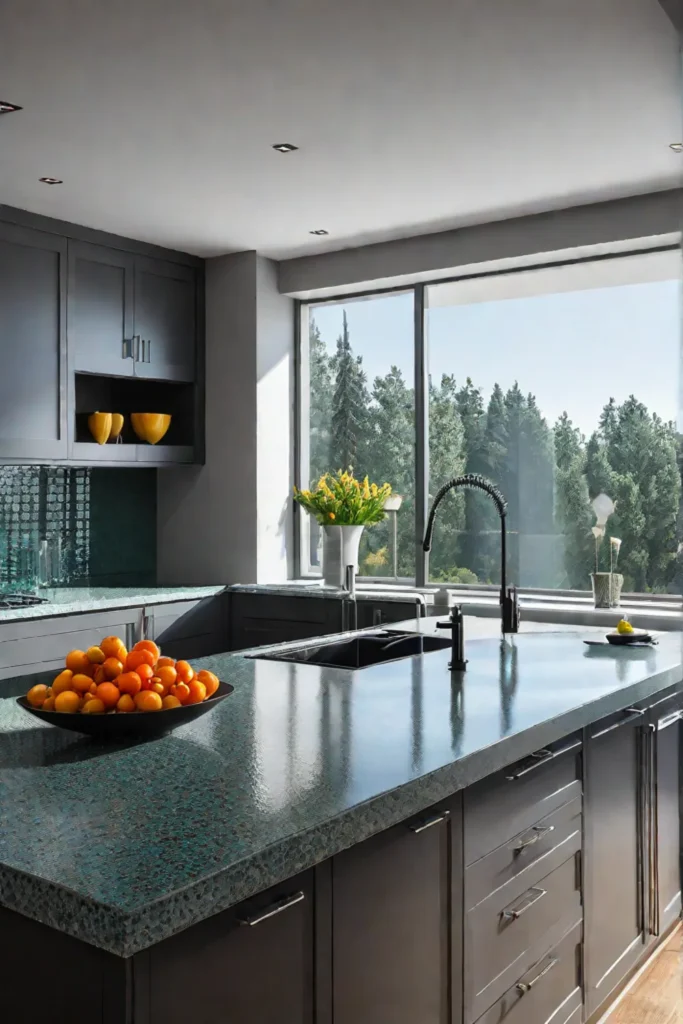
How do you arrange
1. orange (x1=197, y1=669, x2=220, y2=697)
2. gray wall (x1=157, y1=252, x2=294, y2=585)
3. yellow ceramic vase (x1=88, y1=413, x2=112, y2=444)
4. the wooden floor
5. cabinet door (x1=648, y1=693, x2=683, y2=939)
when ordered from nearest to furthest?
1. orange (x1=197, y1=669, x2=220, y2=697)
2. the wooden floor
3. cabinet door (x1=648, y1=693, x2=683, y2=939)
4. yellow ceramic vase (x1=88, y1=413, x2=112, y2=444)
5. gray wall (x1=157, y1=252, x2=294, y2=585)

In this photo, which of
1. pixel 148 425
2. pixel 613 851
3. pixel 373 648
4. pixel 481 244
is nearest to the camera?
pixel 613 851

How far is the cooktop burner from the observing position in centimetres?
376

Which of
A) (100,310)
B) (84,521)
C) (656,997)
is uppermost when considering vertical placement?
(100,310)

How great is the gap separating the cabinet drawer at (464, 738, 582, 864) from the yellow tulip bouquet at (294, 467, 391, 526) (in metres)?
2.39

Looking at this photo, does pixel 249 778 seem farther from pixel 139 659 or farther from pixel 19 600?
pixel 19 600

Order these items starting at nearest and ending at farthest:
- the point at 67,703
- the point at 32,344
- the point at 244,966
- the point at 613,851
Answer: the point at 244,966
the point at 67,703
the point at 613,851
the point at 32,344

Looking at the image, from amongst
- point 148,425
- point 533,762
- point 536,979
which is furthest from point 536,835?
point 148,425

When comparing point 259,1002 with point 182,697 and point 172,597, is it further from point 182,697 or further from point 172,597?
point 172,597

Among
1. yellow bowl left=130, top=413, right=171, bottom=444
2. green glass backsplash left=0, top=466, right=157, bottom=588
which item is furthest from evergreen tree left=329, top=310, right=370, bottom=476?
green glass backsplash left=0, top=466, right=157, bottom=588

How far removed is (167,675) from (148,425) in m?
3.00

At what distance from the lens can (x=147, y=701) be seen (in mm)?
1732

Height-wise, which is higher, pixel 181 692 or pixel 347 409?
pixel 347 409

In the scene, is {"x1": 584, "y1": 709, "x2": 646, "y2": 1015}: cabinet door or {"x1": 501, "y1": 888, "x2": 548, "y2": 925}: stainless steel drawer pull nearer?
{"x1": 501, "y1": 888, "x2": 548, "y2": 925}: stainless steel drawer pull

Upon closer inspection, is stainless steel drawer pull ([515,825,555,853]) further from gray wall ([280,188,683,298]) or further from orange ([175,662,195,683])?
gray wall ([280,188,683,298])
